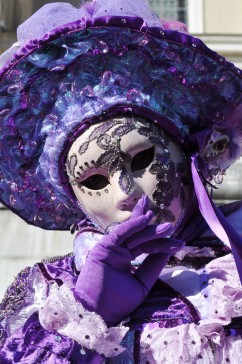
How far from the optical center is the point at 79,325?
1071mm

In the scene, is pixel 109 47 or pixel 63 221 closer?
pixel 109 47

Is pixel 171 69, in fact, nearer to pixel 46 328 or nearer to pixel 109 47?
pixel 109 47

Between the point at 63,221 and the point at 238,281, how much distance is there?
436mm

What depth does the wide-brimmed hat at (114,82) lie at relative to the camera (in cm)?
122

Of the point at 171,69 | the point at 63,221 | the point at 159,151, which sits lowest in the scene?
the point at 63,221

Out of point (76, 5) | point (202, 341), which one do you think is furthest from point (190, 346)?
point (76, 5)

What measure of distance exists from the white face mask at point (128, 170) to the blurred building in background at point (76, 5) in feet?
2.50

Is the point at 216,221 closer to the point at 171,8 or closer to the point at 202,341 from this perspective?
the point at 202,341

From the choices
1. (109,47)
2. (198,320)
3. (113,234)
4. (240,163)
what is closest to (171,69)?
(109,47)

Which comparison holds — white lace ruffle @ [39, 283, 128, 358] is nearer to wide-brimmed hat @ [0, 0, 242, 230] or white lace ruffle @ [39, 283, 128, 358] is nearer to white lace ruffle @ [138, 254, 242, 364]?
white lace ruffle @ [138, 254, 242, 364]

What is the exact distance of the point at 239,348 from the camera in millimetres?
1110

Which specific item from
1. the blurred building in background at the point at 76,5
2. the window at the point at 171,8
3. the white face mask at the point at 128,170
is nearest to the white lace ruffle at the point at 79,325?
the white face mask at the point at 128,170

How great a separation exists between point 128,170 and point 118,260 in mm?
163

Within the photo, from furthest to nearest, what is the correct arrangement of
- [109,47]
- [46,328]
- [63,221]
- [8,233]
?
[8,233], [63,221], [109,47], [46,328]
